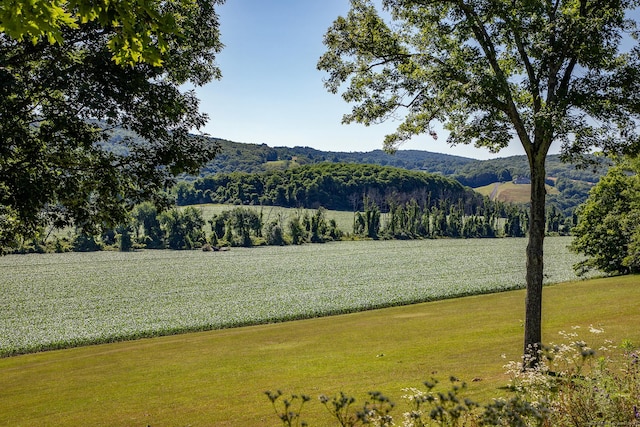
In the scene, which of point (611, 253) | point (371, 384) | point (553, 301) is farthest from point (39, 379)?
point (611, 253)

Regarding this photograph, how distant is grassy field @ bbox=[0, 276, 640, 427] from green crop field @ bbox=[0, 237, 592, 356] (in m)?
11.0

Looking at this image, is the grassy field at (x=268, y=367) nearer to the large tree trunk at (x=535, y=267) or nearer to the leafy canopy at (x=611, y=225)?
the large tree trunk at (x=535, y=267)

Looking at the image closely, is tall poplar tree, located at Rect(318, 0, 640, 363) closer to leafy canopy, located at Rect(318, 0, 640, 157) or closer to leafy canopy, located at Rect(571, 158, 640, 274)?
leafy canopy, located at Rect(318, 0, 640, 157)

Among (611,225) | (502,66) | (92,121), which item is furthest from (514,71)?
(611,225)

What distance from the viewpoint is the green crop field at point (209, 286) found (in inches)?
1645

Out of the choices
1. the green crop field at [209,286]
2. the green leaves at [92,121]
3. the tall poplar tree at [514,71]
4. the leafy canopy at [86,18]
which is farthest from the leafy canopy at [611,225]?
the leafy canopy at [86,18]

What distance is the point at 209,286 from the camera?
6550 centimetres

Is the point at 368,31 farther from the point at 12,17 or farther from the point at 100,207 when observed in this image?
the point at 12,17

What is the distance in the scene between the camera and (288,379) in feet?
55.6

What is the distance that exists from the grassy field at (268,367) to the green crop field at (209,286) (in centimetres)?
1103

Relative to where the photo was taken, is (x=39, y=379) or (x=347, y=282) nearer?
(x=39, y=379)

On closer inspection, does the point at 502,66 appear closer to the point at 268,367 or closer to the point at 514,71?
the point at 514,71

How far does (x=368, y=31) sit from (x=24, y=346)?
114 feet

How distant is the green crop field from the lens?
137ft
